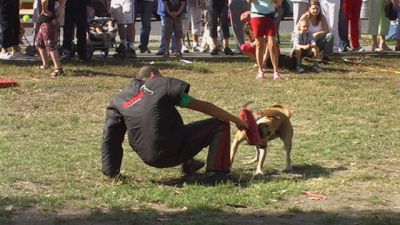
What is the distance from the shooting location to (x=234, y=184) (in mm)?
6367

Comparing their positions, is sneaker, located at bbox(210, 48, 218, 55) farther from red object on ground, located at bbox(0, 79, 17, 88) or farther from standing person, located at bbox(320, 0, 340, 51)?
red object on ground, located at bbox(0, 79, 17, 88)

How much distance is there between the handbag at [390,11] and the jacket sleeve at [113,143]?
1155cm

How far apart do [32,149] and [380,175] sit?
3251 mm

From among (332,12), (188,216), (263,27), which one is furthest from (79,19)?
(188,216)

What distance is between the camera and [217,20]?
15.3m

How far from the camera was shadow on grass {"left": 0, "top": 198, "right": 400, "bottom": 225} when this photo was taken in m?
5.24

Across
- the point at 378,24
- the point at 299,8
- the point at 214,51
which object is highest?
the point at 299,8

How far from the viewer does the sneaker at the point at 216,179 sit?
6.35 m

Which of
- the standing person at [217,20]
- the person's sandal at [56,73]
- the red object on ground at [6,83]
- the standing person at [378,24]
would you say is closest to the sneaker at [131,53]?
the standing person at [217,20]

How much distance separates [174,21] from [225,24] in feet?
4.04

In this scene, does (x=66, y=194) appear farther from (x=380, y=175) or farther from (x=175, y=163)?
(x=380, y=175)

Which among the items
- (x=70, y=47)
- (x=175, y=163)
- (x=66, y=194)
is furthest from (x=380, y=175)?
(x=70, y=47)

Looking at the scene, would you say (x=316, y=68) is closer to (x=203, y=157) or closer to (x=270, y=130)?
(x=203, y=157)

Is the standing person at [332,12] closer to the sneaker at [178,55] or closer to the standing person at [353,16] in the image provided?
the standing person at [353,16]
